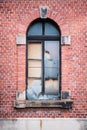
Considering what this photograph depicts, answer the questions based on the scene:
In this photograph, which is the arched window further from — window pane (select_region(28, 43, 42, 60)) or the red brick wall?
the red brick wall

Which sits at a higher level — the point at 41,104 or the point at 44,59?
the point at 44,59

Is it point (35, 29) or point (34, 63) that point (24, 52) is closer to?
point (34, 63)

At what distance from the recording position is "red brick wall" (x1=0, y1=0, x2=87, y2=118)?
45.4 feet

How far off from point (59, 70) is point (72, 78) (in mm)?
521

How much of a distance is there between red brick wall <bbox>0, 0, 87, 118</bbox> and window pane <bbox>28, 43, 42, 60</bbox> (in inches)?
12.9

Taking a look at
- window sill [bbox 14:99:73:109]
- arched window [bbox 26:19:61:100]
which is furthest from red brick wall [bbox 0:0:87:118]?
arched window [bbox 26:19:61:100]

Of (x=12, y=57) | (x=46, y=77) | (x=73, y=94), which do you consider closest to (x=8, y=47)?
(x=12, y=57)

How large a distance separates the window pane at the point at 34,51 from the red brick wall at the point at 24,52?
0.33 metres

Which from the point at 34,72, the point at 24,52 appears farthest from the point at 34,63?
the point at 24,52

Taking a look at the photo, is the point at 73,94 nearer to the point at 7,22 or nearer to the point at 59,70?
the point at 59,70

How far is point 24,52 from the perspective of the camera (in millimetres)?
13930

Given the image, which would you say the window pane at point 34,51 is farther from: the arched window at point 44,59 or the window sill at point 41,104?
the window sill at point 41,104

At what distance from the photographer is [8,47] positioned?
45.6 feet

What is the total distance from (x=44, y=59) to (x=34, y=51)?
40 centimetres
